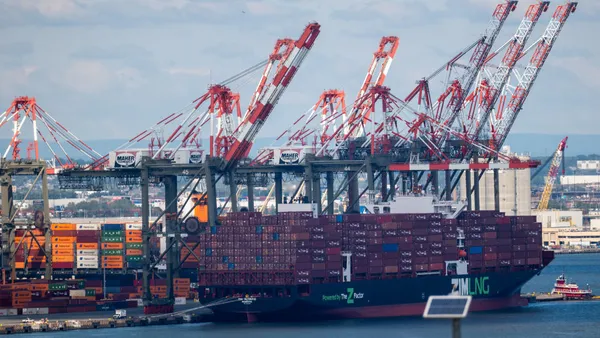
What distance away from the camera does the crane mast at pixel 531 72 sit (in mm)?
109688

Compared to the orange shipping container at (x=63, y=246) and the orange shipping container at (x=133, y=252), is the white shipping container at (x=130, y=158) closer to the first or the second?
the orange shipping container at (x=133, y=252)

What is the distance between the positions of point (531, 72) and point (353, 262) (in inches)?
1122

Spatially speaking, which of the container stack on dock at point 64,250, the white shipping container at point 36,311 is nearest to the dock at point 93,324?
the white shipping container at point 36,311

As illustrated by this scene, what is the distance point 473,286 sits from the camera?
94312mm

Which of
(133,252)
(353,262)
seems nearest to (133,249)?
(133,252)

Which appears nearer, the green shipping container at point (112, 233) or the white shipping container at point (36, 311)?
the white shipping container at point (36, 311)

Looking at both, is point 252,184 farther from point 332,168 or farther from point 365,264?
point 365,264

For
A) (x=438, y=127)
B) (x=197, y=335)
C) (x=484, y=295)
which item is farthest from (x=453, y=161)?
(x=197, y=335)

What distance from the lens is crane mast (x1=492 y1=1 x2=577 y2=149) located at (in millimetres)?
109688

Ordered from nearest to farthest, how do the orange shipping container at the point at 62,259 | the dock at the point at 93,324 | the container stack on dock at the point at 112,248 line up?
the dock at the point at 93,324
the container stack on dock at the point at 112,248
the orange shipping container at the point at 62,259

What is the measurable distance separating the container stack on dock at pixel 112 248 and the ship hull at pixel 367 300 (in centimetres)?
2755

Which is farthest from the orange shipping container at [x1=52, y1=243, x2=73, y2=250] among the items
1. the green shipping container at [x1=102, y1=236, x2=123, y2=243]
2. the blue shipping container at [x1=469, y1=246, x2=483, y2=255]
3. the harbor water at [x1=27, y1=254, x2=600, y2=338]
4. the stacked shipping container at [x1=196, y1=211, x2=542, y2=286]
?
the blue shipping container at [x1=469, y1=246, x2=483, y2=255]

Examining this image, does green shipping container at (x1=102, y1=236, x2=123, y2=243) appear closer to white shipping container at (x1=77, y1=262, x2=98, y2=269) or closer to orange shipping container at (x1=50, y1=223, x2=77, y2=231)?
white shipping container at (x1=77, y1=262, x2=98, y2=269)

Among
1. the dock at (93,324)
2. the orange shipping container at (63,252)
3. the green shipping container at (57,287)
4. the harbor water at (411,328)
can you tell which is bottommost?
the harbor water at (411,328)
